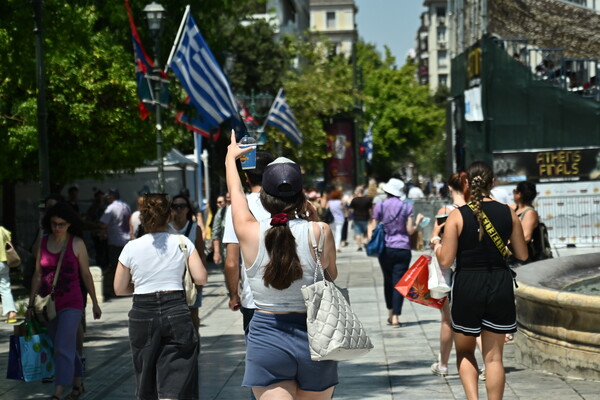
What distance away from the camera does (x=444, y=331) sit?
9.17 m

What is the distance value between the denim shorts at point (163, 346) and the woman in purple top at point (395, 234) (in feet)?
19.5

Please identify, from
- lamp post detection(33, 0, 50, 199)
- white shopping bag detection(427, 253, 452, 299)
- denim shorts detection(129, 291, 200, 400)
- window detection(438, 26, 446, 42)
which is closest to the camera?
denim shorts detection(129, 291, 200, 400)

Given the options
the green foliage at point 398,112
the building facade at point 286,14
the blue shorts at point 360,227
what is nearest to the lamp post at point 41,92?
Result: the blue shorts at point 360,227

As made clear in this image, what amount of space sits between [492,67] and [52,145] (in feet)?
35.7

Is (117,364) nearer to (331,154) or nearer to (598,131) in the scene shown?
(598,131)

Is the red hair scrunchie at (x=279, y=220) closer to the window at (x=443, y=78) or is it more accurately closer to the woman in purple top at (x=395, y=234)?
the woman in purple top at (x=395, y=234)

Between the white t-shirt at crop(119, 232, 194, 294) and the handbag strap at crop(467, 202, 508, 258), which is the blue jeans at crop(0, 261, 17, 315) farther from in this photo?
the handbag strap at crop(467, 202, 508, 258)

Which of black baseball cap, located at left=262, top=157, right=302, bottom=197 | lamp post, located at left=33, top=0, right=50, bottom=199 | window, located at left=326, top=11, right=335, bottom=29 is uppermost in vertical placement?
window, located at left=326, top=11, right=335, bottom=29

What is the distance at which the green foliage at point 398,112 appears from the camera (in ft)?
268

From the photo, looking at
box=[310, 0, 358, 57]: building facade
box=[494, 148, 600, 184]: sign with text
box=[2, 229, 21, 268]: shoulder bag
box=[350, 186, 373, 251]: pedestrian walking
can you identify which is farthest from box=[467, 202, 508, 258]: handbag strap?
box=[310, 0, 358, 57]: building facade

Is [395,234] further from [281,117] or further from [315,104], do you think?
[315,104]

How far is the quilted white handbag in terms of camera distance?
4.66 metres

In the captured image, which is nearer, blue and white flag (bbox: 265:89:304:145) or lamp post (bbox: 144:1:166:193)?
lamp post (bbox: 144:1:166:193)

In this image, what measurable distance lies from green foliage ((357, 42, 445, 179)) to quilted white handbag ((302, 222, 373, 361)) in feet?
246
